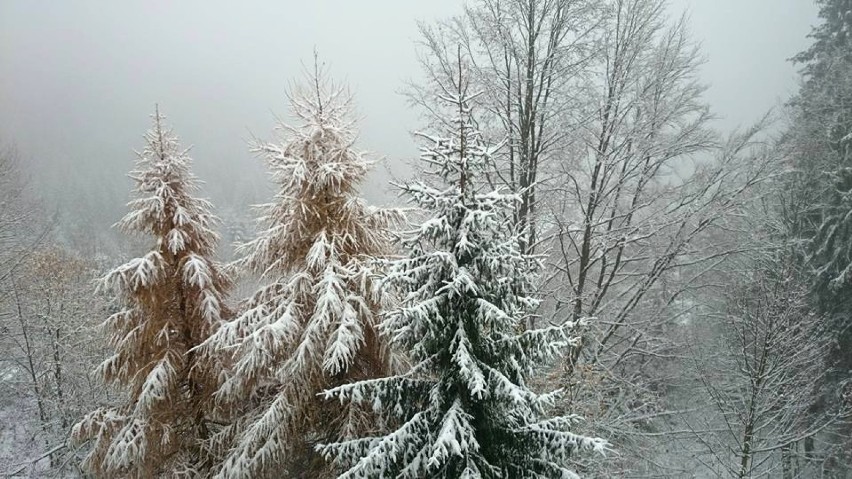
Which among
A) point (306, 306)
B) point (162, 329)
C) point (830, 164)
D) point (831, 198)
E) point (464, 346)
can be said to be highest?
point (830, 164)

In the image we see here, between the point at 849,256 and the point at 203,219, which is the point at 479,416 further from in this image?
the point at 849,256

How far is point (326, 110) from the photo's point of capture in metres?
7.94

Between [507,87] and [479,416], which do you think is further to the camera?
[507,87]

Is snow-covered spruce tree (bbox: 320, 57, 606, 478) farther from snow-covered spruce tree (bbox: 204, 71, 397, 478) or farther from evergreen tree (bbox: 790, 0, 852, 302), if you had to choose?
evergreen tree (bbox: 790, 0, 852, 302)

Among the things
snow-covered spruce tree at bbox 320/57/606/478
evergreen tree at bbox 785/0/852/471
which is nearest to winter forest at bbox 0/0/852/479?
snow-covered spruce tree at bbox 320/57/606/478

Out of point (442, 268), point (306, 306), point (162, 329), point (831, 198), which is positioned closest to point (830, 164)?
point (831, 198)

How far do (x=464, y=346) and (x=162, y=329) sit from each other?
17.5ft

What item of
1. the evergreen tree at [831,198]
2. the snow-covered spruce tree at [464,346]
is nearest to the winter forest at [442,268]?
the snow-covered spruce tree at [464,346]

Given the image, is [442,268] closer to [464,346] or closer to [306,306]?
[464,346]

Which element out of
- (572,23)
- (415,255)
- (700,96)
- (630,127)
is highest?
(572,23)

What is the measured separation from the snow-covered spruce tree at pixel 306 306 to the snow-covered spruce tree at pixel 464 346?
131 centimetres

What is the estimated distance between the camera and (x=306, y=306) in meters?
7.56

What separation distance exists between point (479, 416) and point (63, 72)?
222 meters

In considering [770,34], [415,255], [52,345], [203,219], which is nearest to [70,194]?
[52,345]
